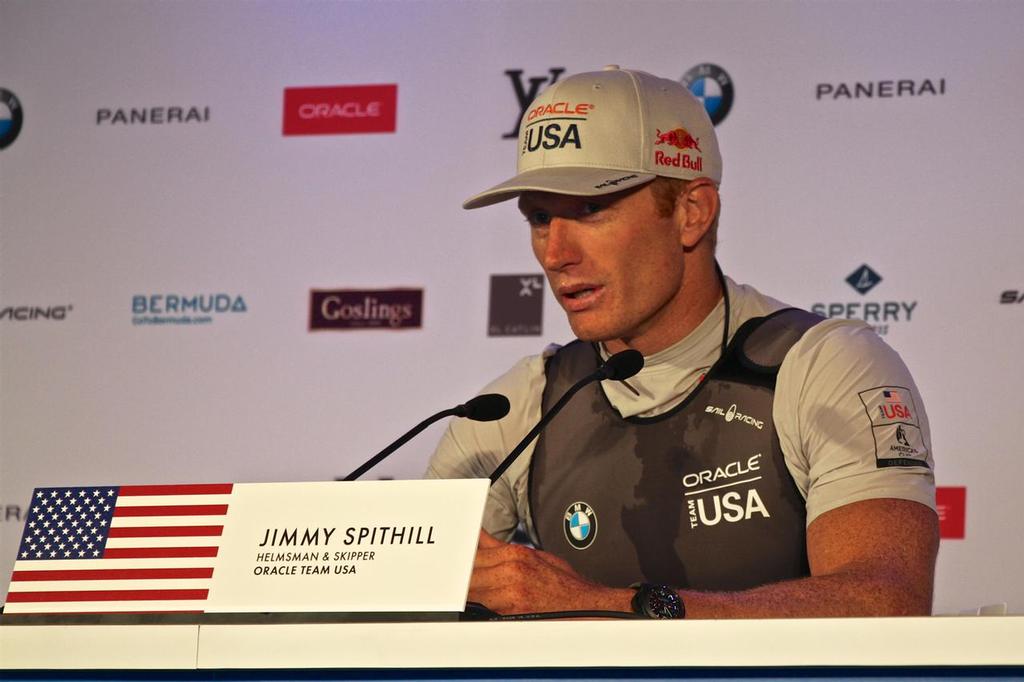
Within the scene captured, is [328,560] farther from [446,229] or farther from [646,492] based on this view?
[446,229]

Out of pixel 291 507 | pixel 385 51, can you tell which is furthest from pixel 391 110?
pixel 291 507

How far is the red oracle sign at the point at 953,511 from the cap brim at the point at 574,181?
1.35 meters

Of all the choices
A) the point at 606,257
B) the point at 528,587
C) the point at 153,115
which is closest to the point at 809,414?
the point at 606,257

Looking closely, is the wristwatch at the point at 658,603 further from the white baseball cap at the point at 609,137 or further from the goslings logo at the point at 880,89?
the goslings logo at the point at 880,89

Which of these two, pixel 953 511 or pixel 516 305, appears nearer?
pixel 953 511

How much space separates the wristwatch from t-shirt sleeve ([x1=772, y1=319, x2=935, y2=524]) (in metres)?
0.44

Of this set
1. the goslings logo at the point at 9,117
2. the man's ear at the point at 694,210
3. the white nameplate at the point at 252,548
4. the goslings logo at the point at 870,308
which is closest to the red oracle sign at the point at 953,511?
the goslings logo at the point at 870,308

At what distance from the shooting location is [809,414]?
185cm

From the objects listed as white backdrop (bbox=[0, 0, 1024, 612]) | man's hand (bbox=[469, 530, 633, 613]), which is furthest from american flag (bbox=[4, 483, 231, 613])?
white backdrop (bbox=[0, 0, 1024, 612])

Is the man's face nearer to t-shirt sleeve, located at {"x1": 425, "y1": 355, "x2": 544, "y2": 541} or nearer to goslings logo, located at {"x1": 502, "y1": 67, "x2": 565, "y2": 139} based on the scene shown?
t-shirt sleeve, located at {"x1": 425, "y1": 355, "x2": 544, "y2": 541}

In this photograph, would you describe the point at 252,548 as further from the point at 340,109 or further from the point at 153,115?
the point at 153,115

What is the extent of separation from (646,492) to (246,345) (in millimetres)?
1659

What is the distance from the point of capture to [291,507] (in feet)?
4.01

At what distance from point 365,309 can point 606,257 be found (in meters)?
1.44
